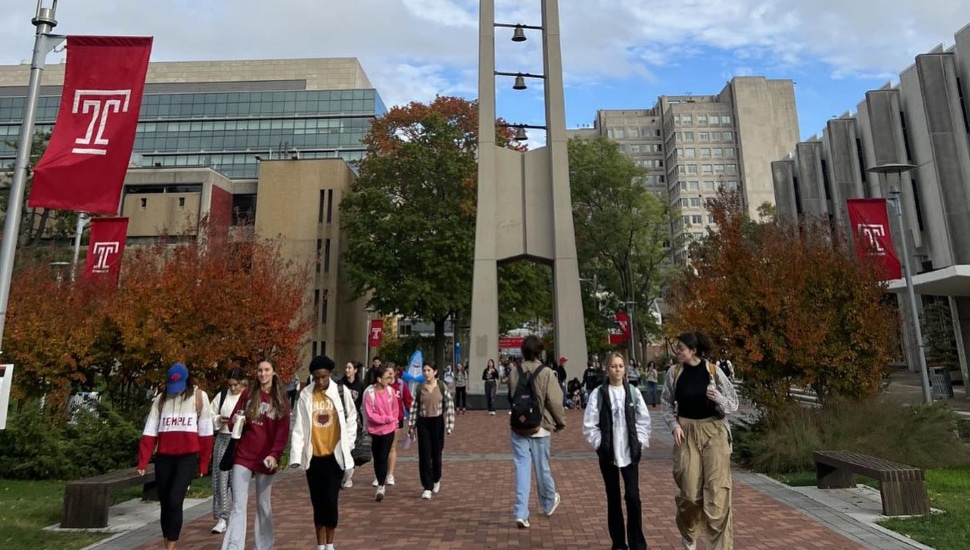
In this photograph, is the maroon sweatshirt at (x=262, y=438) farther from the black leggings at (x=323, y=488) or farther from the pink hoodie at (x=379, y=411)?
the pink hoodie at (x=379, y=411)

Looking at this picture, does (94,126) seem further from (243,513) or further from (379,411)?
(379,411)

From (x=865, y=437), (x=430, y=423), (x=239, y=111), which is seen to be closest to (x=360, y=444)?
(x=430, y=423)

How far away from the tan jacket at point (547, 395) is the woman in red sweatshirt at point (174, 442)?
123 inches

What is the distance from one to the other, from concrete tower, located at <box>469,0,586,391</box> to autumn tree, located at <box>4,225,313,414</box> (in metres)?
11.1

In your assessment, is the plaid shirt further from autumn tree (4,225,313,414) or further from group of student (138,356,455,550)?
autumn tree (4,225,313,414)

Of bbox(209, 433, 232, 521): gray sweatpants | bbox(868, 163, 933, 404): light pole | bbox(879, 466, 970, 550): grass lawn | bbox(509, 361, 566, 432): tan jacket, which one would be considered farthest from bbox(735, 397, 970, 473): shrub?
bbox(209, 433, 232, 521): gray sweatpants

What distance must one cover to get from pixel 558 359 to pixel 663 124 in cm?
8829

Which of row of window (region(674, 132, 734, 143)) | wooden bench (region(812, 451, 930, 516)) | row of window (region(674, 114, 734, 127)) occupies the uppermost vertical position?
row of window (region(674, 114, 734, 127))

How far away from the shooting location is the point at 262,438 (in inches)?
209

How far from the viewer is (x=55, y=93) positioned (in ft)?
272

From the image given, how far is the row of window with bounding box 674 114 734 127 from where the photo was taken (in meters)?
91.9

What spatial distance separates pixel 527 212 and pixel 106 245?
14.2m

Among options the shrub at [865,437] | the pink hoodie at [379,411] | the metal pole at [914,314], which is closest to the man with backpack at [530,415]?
the pink hoodie at [379,411]

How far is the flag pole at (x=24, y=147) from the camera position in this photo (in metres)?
6.00
